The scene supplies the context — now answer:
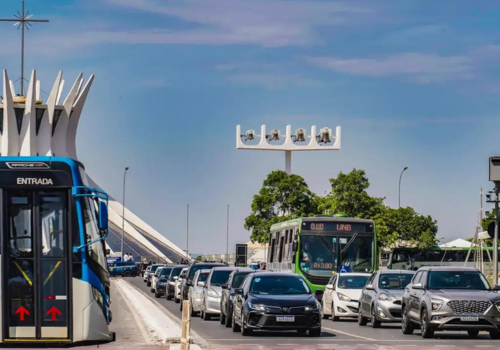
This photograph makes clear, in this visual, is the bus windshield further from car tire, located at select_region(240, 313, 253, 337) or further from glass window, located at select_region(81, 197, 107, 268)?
glass window, located at select_region(81, 197, 107, 268)

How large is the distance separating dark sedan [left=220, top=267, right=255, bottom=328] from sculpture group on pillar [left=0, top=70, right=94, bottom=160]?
83.8 meters

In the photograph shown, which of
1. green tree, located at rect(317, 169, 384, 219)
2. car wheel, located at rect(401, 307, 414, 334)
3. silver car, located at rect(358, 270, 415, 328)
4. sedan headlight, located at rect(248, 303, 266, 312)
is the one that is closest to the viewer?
sedan headlight, located at rect(248, 303, 266, 312)

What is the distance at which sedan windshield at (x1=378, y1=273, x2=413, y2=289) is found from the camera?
30025 mm

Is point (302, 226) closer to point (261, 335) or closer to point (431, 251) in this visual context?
point (261, 335)

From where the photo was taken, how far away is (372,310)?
96.3ft

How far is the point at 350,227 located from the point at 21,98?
83449 millimetres

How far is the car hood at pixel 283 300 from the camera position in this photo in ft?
81.6

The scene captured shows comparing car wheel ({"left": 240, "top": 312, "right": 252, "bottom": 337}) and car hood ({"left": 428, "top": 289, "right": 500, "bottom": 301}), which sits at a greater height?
car hood ({"left": 428, "top": 289, "right": 500, "bottom": 301})

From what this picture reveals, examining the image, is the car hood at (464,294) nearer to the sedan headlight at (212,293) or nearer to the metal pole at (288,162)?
the sedan headlight at (212,293)

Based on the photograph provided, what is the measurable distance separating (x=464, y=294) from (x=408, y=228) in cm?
7224

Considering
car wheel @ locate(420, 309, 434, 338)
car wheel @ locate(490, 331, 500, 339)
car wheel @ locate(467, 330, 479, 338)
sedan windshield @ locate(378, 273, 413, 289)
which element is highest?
sedan windshield @ locate(378, 273, 413, 289)

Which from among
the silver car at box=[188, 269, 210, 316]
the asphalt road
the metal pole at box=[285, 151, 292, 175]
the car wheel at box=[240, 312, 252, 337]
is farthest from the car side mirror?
the metal pole at box=[285, 151, 292, 175]

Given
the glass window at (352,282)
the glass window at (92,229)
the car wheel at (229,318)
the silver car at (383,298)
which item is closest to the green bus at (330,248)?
the glass window at (352,282)

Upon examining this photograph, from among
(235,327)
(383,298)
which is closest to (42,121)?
(383,298)
